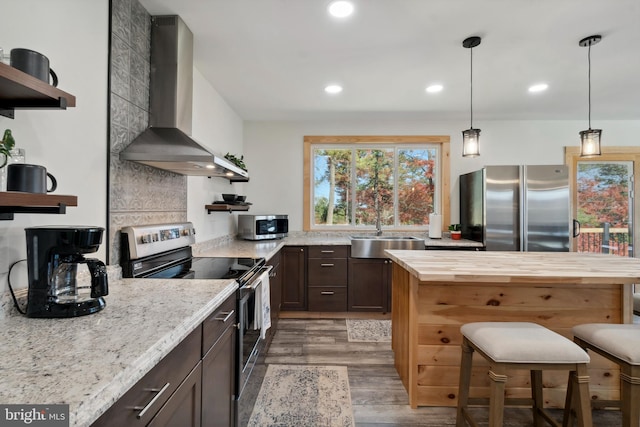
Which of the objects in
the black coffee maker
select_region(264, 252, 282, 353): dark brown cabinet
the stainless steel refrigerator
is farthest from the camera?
the stainless steel refrigerator

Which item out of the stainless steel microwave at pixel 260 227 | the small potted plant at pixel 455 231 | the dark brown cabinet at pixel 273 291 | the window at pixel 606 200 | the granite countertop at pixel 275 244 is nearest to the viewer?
the granite countertop at pixel 275 244

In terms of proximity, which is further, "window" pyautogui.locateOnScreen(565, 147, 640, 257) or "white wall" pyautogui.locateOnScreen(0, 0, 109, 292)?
"window" pyautogui.locateOnScreen(565, 147, 640, 257)

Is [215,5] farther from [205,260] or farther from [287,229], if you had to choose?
[287,229]

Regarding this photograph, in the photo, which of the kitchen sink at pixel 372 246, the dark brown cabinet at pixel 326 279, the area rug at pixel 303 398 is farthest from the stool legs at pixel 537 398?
the dark brown cabinet at pixel 326 279

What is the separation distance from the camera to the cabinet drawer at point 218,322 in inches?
48.1

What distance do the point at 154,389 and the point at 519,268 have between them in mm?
1885

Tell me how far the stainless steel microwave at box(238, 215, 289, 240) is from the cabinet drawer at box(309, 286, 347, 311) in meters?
0.84

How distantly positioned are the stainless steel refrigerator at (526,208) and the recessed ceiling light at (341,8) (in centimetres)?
250

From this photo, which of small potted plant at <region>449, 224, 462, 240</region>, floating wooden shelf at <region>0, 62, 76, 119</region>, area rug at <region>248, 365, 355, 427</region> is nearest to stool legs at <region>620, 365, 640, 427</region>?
area rug at <region>248, 365, 355, 427</region>

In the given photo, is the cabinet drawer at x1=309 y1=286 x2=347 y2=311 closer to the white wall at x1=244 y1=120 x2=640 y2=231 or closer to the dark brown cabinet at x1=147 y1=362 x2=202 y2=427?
the white wall at x1=244 y1=120 x2=640 y2=231

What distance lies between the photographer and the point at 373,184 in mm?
4430

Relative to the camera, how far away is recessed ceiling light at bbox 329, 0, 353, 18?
6.09ft

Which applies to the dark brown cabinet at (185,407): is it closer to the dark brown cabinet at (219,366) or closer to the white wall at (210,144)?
the dark brown cabinet at (219,366)

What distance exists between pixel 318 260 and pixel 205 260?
163 centimetres
